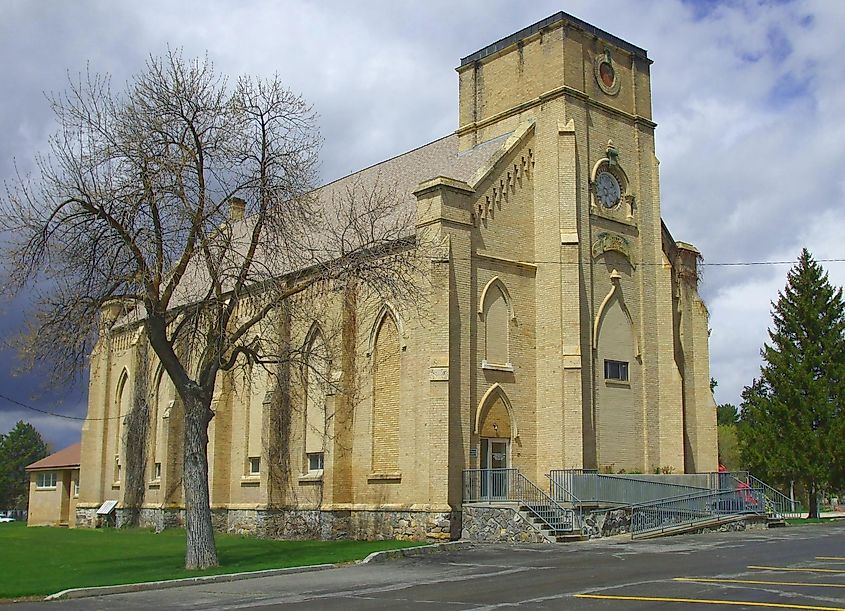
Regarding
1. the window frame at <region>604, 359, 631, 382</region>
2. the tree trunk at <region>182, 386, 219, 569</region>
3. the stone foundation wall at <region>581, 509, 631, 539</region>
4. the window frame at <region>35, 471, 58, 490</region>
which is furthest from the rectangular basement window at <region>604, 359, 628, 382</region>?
the window frame at <region>35, 471, 58, 490</region>

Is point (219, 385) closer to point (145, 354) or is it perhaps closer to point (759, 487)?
point (145, 354)

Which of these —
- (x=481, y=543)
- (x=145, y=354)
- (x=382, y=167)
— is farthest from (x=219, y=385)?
(x=481, y=543)

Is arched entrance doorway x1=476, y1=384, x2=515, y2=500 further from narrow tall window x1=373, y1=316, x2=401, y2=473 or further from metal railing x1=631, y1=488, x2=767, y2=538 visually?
metal railing x1=631, y1=488, x2=767, y2=538

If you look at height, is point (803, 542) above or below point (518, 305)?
below

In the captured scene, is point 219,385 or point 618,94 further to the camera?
point 219,385

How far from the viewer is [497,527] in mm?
26906

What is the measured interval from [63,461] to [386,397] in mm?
34177

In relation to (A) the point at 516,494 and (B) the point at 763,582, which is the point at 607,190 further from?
(B) the point at 763,582

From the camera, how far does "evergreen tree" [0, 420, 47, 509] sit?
119062 millimetres

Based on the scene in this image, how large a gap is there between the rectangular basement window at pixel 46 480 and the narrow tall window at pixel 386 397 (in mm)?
35192

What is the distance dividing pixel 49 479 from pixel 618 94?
4306cm

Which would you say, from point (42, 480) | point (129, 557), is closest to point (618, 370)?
point (129, 557)

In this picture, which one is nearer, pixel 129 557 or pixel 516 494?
pixel 129 557

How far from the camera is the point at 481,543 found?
26.5 meters
